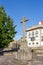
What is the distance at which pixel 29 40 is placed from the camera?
52.1 meters

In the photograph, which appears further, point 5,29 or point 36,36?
point 36,36

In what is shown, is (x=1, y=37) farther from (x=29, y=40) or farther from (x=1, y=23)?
(x=29, y=40)

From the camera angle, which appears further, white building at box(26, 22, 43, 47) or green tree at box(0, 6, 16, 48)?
white building at box(26, 22, 43, 47)

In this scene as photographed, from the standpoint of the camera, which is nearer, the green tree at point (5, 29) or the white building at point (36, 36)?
the green tree at point (5, 29)

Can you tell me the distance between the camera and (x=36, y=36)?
50.2 metres

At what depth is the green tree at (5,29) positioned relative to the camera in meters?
30.9

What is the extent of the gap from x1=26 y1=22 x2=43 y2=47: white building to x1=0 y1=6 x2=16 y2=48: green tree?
51.2ft

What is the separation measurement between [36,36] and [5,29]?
61.9 feet

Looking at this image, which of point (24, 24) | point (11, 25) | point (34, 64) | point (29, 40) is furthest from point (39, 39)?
point (34, 64)

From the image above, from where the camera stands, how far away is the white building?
159ft

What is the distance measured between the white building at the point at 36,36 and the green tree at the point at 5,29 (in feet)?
51.2

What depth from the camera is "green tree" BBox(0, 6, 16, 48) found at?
101 feet

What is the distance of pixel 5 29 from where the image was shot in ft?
106

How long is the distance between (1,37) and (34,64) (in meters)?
15.2
